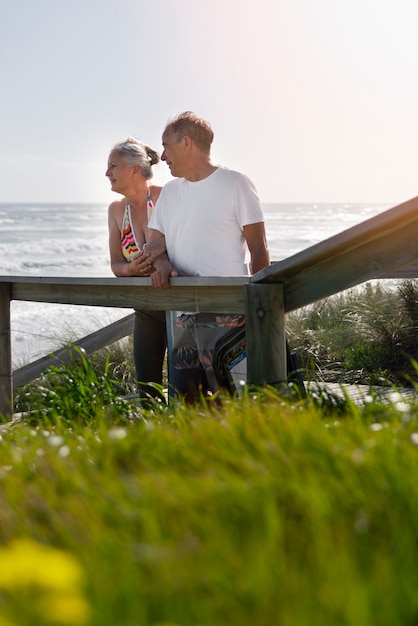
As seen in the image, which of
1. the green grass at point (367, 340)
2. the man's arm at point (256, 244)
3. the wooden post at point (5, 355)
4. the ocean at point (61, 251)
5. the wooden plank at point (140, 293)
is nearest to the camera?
the wooden plank at point (140, 293)

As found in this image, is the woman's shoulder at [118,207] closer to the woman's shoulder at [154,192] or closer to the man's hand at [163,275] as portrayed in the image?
the woman's shoulder at [154,192]

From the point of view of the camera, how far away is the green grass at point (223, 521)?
4.31 ft

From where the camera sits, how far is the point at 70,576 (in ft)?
3.74

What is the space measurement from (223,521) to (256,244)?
7.15 ft

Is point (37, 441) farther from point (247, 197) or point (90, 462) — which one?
point (247, 197)

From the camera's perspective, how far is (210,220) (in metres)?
3.73

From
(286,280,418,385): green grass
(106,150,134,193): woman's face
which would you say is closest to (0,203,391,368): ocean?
(286,280,418,385): green grass

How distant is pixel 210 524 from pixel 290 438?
0.60 metres

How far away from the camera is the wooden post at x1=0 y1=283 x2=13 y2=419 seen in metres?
5.01

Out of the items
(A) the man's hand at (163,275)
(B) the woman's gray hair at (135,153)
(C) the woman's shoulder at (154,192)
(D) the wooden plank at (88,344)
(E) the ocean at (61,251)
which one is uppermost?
(B) the woman's gray hair at (135,153)

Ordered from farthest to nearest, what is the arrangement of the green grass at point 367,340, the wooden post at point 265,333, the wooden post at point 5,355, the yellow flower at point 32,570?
the green grass at point 367,340 < the wooden post at point 5,355 < the wooden post at point 265,333 < the yellow flower at point 32,570

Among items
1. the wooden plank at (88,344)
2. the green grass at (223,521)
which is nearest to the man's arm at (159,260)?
the green grass at (223,521)

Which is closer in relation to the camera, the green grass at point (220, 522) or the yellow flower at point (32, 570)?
the yellow flower at point (32, 570)

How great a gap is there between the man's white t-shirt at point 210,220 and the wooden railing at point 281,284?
206 mm
